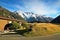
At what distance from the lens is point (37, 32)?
2861 cm

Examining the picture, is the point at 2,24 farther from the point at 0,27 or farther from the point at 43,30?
the point at 43,30

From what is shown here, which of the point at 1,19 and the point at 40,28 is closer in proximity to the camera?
the point at 40,28

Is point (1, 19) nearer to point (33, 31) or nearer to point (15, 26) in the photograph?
point (15, 26)

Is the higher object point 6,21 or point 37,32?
point 6,21

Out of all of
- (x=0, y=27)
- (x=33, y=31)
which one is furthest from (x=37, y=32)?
(x=0, y=27)

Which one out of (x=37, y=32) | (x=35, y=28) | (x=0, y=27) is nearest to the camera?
(x=37, y=32)

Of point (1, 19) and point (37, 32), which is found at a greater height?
point (1, 19)

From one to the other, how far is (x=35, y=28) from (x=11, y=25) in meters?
15.2

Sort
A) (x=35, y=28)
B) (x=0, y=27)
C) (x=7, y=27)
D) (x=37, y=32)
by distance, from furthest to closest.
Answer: (x=7, y=27), (x=0, y=27), (x=35, y=28), (x=37, y=32)

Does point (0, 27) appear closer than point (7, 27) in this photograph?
Yes

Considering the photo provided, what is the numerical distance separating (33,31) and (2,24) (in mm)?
16696

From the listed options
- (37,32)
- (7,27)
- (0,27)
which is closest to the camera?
(37,32)

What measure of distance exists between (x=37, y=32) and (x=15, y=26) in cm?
1688

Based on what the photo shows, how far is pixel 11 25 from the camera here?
44094mm
